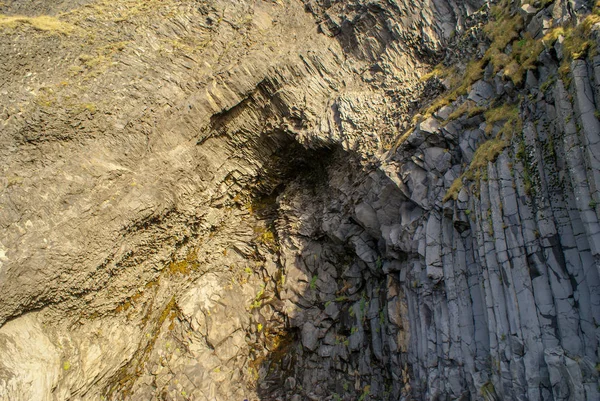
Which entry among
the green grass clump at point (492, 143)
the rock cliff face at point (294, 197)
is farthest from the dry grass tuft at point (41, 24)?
the green grass clump at point (492, 143)

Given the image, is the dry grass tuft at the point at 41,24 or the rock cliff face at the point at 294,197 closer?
the rock cliff face at the point at 294,197

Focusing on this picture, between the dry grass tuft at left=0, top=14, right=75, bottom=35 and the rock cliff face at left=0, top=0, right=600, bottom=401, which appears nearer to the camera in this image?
the rock cliff face at left=0, top=0, right=600, bottom=401

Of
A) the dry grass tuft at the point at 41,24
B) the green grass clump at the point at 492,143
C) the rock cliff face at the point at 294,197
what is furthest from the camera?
the dry grass tuft at the point at 41,24

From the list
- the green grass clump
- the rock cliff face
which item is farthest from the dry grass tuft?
the green grass clump

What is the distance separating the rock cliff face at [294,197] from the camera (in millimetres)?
8188

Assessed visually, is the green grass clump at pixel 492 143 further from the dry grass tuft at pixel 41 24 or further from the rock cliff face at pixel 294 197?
the dry grass tuft at pixel 41 24

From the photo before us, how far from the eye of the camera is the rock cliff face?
322 inches

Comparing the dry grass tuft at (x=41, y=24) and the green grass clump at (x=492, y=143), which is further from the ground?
the dry grass tuft at (x=41, y=24)

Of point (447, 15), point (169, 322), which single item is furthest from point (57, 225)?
point (447, 15)

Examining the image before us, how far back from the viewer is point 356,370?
1255 centimetres

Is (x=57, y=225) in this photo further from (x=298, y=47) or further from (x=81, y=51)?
(x=298, y=47)

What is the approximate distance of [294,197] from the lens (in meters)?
16.3

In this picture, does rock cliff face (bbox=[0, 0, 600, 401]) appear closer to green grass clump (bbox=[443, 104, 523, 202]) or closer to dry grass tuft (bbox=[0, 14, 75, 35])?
green grass clump (bbox=[443, 104, 523, 202])

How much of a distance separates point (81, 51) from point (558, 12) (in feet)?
49.3
